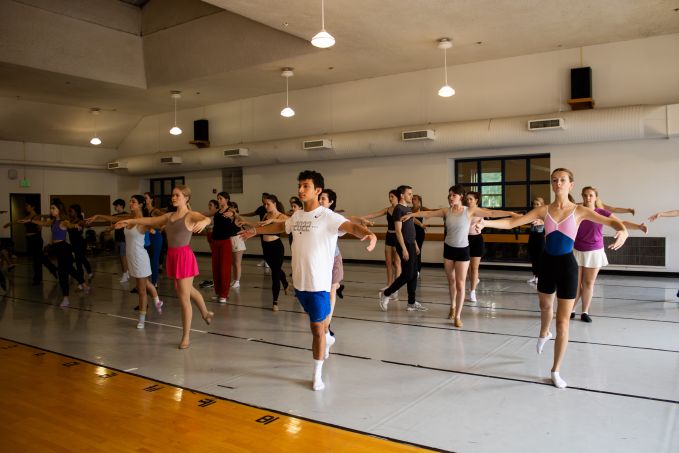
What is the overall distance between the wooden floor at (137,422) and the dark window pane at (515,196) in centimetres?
1030

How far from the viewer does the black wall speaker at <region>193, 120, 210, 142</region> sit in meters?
17.2

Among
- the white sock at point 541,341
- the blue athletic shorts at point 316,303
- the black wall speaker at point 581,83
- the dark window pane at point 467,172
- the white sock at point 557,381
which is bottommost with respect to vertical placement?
the white sock at point 557,381

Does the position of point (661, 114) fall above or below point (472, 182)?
above

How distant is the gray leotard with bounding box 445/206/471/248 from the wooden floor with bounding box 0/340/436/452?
347 centimetres

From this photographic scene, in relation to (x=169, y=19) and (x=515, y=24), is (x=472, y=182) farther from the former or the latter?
(x=169, y=19)

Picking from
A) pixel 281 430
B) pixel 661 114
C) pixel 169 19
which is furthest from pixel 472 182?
pixel 281 430

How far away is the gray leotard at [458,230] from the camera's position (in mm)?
6508

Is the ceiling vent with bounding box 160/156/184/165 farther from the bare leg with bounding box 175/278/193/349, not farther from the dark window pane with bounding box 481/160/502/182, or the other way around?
the bare leg with bounding box 175/278/193/349

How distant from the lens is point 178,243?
5.86m

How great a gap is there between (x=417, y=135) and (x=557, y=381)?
8.61m

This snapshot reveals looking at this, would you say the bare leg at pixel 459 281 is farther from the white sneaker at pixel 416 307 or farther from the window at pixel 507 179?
the window at pixel 507 179

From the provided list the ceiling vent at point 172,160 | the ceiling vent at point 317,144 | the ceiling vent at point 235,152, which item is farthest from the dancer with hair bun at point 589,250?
the ceiling vent at point 172,160

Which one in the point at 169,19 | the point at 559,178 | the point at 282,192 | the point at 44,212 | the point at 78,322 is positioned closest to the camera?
the point at 559,178

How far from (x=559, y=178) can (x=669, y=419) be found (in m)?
1.98
